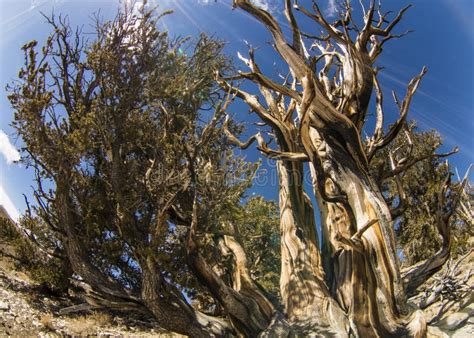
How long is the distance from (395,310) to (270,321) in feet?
5.61

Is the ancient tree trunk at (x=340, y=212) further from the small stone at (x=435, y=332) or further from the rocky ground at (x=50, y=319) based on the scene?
the rocky ground at (x=50, y=319)

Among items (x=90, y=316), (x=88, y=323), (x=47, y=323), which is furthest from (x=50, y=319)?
(x=90, y=316)

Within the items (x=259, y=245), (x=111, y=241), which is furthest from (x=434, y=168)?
(x=111, y=241)

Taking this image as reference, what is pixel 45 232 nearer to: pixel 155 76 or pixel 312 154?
pixel 155 76

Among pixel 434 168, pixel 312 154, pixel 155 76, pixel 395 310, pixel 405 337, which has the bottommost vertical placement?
pixel 405 337

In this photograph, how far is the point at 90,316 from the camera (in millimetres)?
5617

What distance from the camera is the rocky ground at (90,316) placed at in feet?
15.5

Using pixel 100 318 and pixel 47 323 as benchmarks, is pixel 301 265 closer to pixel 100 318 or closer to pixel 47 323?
pixel 100 318

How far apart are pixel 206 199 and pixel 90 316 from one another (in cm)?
281

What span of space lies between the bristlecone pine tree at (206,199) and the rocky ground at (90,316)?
2.02 feet

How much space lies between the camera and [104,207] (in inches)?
215

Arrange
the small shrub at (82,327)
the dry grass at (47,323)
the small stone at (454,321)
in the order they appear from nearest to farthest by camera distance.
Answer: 1. the dry grass at (47,323)
2. the small shrub at (82,327)
3. the small stone at (454,321)

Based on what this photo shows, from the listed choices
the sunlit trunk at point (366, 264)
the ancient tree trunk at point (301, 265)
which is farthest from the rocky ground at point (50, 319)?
the sunlit trunk at point (366, 264)

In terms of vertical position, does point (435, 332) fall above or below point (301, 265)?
below
